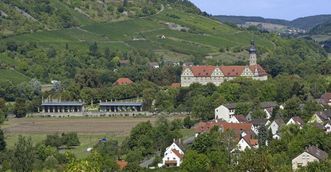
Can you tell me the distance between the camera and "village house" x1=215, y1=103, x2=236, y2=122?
6431 cm

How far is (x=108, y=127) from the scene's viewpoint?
221 feet

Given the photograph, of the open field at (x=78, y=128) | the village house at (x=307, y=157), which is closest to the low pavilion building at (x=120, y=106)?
the open field at (x=78, y=128)

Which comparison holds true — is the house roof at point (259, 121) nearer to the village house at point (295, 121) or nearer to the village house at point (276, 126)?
the village house at point (276, 126)

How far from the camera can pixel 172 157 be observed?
1887 inches

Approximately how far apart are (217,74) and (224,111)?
2290 centimetres

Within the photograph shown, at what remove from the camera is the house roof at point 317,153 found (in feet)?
137

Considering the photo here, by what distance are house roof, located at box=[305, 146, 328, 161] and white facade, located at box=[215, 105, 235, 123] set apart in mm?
20853

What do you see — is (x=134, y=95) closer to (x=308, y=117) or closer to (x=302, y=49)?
(x=308, y=117)

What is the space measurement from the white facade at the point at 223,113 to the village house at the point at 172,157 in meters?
16.0

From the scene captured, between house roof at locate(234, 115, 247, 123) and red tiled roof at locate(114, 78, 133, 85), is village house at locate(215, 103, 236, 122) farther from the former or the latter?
red tiled roof at locate(114, 78, 133, 85)

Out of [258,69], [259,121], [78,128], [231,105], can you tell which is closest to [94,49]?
[258,69]

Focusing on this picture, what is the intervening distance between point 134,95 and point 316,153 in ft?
139

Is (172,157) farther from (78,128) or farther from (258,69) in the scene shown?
(258,69)

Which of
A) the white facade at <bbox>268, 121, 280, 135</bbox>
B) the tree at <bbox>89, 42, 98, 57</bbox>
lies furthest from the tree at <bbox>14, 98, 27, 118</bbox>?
the tree at <bbox>89, 42, 98, 57</bbox>
